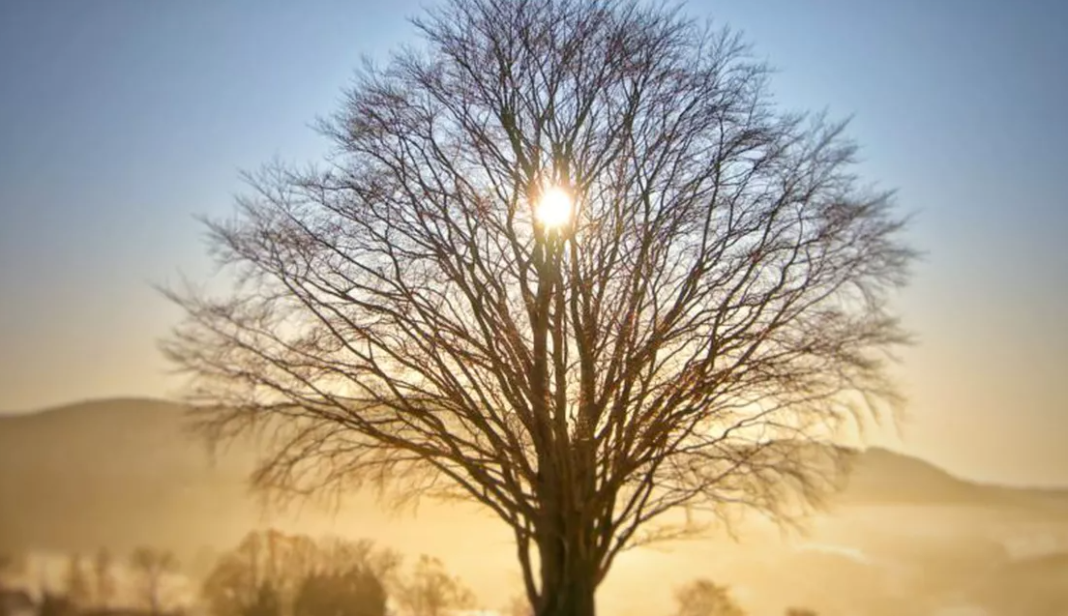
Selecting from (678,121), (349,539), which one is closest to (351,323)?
(349,539)

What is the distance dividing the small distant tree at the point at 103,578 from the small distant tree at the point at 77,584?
0.08m

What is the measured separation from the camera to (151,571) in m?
9.02

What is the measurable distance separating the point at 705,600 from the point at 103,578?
7570 mm

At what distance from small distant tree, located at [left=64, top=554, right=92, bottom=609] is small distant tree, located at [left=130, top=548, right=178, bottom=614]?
1.64ft

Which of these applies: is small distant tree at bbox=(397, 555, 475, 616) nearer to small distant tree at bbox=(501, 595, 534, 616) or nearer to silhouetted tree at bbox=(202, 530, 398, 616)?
silhouetted tree at bbox=(202, 530, 398, 616)

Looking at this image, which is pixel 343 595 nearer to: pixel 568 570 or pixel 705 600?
pixel 568 570

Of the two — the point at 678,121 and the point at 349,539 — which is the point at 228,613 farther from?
the point at 678,121

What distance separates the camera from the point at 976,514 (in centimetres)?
1347

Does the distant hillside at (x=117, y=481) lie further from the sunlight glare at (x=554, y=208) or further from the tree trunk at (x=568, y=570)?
the sunlight glare at (x=554, y=208)

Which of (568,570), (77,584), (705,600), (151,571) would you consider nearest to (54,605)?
(77,584)

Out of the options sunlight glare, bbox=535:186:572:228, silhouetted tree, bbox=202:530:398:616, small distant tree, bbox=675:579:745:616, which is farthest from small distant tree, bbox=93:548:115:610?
small distant tree, bbox=675:579:745:616

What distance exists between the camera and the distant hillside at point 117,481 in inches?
344

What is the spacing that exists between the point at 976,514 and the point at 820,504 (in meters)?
5.89

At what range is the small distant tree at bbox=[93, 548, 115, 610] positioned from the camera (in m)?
8.59
